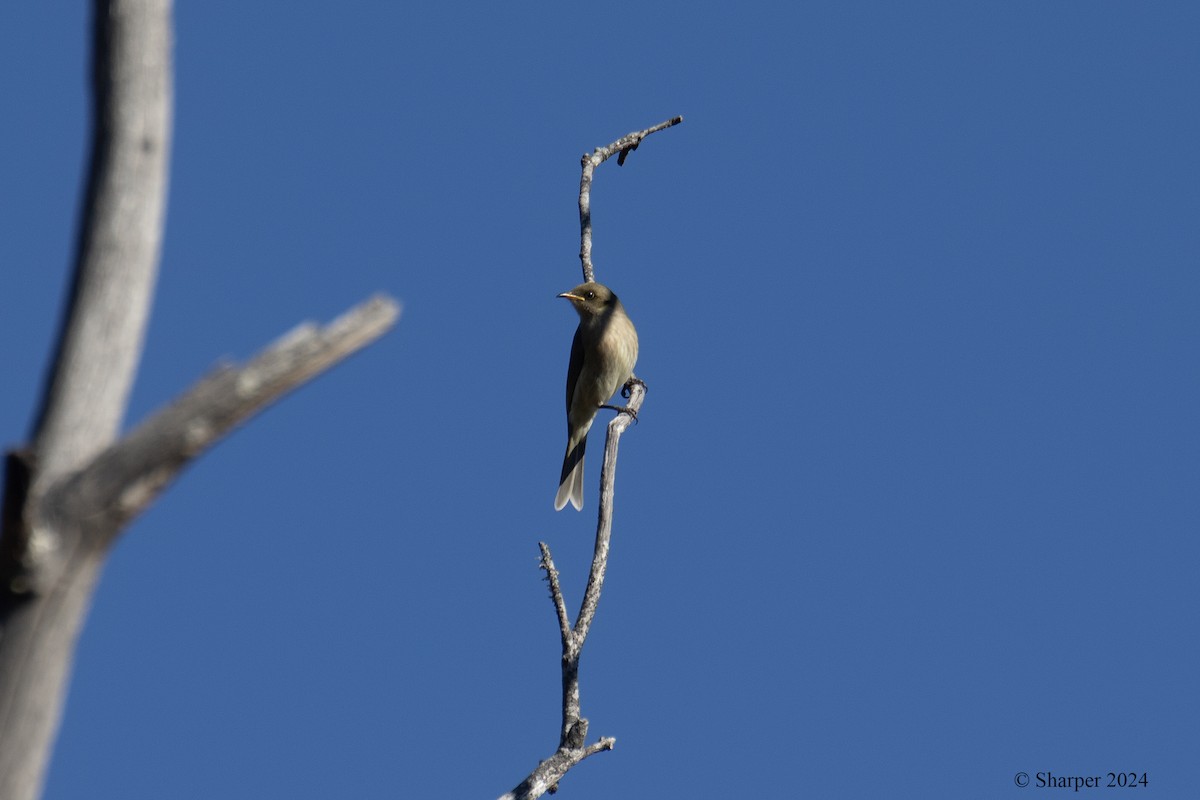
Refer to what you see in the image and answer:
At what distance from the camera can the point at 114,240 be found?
2516 millimetres

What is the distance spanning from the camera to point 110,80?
2.63 metres

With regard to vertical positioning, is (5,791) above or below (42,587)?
below

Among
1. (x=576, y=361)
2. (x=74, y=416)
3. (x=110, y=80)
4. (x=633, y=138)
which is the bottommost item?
(x=74, y=416)

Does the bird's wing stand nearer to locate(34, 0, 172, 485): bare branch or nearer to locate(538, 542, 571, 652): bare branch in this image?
locate(538, 542, 571, 652): bare branch

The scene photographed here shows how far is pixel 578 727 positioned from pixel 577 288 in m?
5.63

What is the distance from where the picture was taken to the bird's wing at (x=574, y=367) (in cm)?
1015

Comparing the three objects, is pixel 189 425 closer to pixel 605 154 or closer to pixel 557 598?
pixel 557 598

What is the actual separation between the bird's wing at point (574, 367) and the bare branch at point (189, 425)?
756 cm

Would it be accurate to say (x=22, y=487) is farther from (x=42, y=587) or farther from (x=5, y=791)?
(x=5, y=791)

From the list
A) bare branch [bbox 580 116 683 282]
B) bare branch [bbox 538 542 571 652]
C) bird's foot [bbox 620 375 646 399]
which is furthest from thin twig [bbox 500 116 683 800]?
bird's foot [bbox 620 375 646 399]

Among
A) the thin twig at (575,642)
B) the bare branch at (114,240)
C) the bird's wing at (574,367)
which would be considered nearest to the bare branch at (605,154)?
the thin twig at (575,642)

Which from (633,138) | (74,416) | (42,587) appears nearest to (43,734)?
(42,587)

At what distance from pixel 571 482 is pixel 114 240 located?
772 cm

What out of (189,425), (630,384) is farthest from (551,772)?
(630,384)
